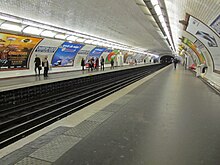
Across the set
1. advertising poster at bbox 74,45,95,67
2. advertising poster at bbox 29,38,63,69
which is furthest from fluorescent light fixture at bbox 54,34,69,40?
advertising poster at bbox 74,45,95,67

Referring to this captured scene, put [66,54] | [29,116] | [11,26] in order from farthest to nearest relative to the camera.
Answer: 1. [66,54]
2. [11,26]
3. [29,116]

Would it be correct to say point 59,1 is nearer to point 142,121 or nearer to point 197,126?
point 142,121

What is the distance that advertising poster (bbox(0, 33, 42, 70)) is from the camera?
11788 millimetres

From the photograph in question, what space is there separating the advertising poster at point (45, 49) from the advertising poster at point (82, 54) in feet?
14.1

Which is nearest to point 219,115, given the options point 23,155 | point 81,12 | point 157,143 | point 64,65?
point 157,143

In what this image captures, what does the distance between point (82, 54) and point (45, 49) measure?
6.22 metres

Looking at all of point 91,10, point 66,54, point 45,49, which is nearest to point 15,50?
point 45,49

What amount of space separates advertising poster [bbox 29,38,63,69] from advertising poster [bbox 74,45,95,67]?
4.28 metres

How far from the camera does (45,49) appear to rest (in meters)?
15.2

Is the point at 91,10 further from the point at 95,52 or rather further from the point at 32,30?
the point at 95,52

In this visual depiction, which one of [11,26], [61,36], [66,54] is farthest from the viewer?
[66,54]

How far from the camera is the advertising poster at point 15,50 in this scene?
1179cm

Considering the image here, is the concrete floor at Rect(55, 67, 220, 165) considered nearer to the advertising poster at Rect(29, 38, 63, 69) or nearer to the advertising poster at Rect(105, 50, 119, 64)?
the advertising poster at Rect(29, 38, 63, 69)

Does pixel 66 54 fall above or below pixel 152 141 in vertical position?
above
